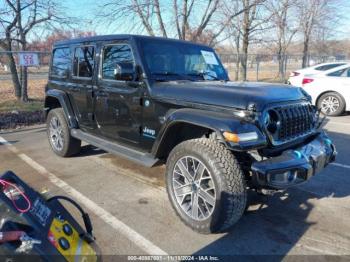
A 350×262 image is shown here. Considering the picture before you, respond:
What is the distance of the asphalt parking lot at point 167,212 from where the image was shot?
2.97m

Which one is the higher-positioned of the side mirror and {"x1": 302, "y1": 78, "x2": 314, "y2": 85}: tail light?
the side mirror

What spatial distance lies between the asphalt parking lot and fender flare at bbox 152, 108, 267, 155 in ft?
3.10

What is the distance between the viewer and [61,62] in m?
5.55

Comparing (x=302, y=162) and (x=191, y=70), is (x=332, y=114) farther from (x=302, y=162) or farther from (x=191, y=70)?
(x=302, y=162)

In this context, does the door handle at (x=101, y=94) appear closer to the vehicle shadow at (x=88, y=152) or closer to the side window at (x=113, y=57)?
the side window at (x=113, y=57)

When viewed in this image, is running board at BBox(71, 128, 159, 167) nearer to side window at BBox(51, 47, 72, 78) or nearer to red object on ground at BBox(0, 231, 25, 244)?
side window at BBox(51, 47, 72, 78)

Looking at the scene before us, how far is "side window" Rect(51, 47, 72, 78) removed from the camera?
533 centimetres

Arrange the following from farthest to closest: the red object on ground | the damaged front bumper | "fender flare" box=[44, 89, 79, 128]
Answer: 1. "fender flare" box=[44, 89, 79, 128]
2. the damaged front bumper
3. the red object on ground

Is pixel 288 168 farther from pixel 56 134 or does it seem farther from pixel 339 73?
pixel 339 73

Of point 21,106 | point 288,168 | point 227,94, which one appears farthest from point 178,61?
point 21,106

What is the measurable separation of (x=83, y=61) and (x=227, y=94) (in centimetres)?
270

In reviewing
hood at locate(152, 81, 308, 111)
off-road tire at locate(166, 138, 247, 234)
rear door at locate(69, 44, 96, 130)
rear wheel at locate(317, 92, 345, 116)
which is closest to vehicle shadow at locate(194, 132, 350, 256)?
off-road tire at locate(166, 138, 247, 234)

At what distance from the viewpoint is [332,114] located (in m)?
9.38

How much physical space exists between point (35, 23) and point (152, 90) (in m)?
9.69
